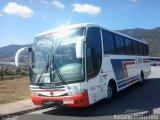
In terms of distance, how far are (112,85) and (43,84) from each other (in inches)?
159

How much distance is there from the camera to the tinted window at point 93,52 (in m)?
11.3

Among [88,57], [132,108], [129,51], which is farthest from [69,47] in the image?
[129,51]

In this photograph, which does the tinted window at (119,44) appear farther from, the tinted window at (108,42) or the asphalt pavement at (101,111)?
the asphalt pavement at (101,111)

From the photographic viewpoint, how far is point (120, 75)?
1544 cm

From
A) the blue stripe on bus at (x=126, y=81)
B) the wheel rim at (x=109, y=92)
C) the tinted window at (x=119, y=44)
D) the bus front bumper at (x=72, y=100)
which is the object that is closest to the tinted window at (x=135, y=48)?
the blue stripe on bus at (x=126, y=81)

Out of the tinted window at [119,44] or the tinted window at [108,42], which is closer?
the tinted window at [108,42]

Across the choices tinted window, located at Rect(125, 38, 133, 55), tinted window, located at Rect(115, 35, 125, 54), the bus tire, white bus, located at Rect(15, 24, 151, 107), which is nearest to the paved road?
the bus tire

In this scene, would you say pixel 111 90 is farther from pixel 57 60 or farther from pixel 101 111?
pixel 57 60

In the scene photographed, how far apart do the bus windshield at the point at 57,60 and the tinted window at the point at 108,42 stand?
7.26 ft

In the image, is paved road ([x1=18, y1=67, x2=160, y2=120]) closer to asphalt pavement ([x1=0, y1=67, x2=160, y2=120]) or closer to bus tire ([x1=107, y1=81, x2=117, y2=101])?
asphalt pavement ([x1=0, y1=67, x2=160, y2=120])

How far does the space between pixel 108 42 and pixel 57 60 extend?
12.1 ft

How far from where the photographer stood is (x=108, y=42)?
14.0 meters

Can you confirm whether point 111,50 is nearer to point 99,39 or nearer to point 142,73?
point 99,39

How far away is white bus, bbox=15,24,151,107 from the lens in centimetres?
1076
